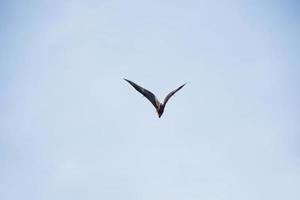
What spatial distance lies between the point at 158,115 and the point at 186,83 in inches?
131

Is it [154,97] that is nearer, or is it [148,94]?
[148,94]

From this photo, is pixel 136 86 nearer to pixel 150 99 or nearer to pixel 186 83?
pixel 150 99

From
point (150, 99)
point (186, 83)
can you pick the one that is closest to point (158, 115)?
point (150, 99)

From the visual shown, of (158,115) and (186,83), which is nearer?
(186,83)

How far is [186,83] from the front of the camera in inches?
864

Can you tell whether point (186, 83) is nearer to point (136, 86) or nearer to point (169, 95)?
point (169, 95)

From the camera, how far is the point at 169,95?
22.9m

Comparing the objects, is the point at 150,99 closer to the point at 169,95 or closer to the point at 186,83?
the point at 169,95

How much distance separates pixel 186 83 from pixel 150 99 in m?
2.94

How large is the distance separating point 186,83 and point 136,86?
10.2ft

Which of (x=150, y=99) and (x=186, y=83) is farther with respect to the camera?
(x=150, y=99)

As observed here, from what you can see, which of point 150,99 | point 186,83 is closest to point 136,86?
point 150,99

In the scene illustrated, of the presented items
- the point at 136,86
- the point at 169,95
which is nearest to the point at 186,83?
the point at 169,95

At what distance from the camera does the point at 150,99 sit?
2375 cm
